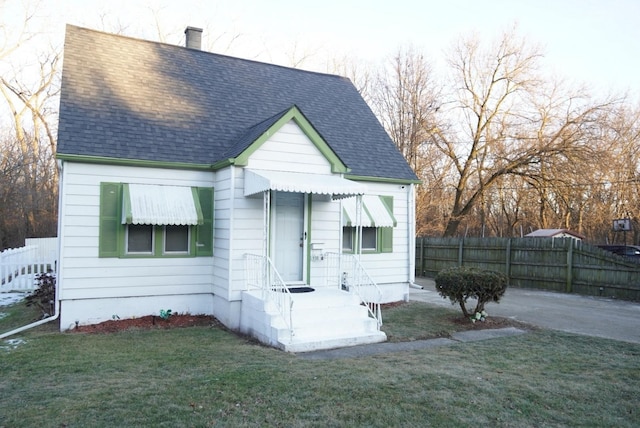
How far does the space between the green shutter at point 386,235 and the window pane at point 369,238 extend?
0.16 m

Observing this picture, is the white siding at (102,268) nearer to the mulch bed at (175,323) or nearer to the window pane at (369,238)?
the mulch bed at (175,323)

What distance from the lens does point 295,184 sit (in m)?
9.04

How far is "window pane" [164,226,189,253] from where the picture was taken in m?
10.2

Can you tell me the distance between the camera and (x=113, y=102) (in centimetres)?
1084

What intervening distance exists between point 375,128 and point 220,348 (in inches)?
352

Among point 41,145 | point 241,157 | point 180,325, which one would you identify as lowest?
point 180,325

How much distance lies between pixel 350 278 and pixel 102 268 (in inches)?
216

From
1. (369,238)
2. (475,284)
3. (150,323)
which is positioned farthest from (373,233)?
(150,323)

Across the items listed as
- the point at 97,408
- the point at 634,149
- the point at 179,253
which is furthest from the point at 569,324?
the point at 634,149

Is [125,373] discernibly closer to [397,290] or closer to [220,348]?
[220,348]

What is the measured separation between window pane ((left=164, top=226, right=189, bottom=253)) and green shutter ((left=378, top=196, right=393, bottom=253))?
5267 mm

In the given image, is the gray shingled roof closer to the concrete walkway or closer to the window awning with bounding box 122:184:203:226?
the window awning with bounding box 122:184:203:226

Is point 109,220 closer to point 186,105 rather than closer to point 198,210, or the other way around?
point 198,210

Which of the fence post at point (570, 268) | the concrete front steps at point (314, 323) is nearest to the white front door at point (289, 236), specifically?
the concrete front steps at point (314, 323)
